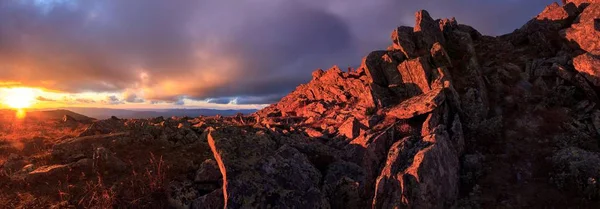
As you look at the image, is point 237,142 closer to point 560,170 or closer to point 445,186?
point 445,186

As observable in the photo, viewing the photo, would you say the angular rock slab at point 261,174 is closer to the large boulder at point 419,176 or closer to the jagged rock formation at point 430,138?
the jagged rock formation at point 430,138

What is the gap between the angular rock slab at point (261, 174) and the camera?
44.4ft

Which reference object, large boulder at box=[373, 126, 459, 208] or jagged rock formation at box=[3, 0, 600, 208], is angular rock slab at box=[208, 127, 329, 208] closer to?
jagged rock formation at box=[3, 0, 600, 208]

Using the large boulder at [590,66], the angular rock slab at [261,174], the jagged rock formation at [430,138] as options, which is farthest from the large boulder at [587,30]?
the angular rock slab at [261,174]

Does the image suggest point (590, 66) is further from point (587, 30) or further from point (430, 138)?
point (430, 138)

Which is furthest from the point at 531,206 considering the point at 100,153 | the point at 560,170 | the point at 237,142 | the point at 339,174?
the point at 100,153

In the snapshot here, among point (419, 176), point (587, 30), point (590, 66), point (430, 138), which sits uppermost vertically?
point (587, 30)

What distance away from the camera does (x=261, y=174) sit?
47.6ft

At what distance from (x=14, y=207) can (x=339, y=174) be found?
49.6 feet

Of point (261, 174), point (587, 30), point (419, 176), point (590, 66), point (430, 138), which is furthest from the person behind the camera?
point (587, 30)

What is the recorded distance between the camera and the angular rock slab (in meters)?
13.5

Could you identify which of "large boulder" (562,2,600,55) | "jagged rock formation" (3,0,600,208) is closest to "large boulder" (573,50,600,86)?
"jagged rock formation" (3,0,600,208)

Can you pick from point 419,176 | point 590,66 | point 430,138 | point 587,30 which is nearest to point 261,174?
point 419,176

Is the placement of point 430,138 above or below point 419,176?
above
